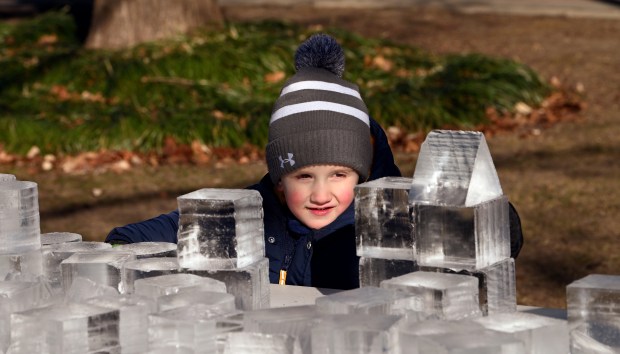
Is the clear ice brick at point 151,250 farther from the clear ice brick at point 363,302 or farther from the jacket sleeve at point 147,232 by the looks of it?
the jacket sleeve at point 147,232

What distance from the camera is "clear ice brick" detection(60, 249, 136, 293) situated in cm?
259

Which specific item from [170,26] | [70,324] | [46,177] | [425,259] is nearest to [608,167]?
[46,177]

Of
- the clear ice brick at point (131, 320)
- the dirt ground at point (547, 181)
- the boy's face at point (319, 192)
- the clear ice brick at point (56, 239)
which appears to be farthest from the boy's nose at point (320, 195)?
the dirt ground at point (547, 181)

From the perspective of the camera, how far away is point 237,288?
97.3 inches

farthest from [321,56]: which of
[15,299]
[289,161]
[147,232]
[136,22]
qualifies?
[136,22]

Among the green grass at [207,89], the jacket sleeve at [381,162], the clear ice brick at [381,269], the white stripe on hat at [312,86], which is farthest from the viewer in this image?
the green grass at [207,89]

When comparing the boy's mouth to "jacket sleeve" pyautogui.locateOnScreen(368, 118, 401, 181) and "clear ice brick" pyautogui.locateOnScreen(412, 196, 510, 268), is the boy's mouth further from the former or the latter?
"clear ice brick" pyautogui.locateOnScreen(412, 196, 510, 268)

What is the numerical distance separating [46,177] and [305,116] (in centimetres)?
514

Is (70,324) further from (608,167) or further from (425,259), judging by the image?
(608,167)

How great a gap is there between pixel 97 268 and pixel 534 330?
1.02m

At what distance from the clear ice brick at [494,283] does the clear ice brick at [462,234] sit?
11 mm

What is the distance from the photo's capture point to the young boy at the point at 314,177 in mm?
3455

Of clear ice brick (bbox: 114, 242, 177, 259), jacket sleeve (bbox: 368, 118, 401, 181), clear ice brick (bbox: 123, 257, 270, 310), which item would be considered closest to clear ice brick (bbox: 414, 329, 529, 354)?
clear ice brick (bbox: 123, 257, 270, 310)

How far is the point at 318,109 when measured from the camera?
143 inches
